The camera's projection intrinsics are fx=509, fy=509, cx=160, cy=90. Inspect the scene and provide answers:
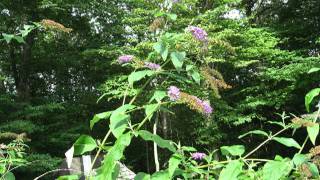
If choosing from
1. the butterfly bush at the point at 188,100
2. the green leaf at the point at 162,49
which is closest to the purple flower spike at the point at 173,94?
the butterfly bush at the point at 188,100

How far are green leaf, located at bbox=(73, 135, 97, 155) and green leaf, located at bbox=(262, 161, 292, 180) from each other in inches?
14.1

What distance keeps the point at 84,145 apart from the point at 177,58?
0.89 feet

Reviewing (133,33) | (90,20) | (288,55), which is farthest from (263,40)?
(90,20)

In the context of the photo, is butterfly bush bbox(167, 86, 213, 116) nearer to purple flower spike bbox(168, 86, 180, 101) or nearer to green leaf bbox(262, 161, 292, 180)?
purple flower spike bbox(168, 86, 180, 101)

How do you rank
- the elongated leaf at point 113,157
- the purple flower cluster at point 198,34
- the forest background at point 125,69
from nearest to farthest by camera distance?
the elongated leaf at point 113,157
the purple flower cluster at point 198,34
the forest background at point 125,69

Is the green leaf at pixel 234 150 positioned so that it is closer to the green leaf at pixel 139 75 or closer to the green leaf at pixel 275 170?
the green leaf at pixel 275 170

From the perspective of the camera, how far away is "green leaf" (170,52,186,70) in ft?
3.51

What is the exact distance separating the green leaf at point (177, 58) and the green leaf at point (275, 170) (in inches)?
10.8

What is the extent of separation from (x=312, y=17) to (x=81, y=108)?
6.81m

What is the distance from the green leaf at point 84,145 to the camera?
106 centimetres

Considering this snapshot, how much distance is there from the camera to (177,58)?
109cm

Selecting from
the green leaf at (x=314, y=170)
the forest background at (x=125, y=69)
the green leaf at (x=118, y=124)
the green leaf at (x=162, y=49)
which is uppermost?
the green leaf at (x=162, y=49)

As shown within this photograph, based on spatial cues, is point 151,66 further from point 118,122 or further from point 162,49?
point 118,122

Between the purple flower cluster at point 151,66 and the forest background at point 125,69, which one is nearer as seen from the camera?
the purple flower cluster at point 151,66
